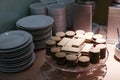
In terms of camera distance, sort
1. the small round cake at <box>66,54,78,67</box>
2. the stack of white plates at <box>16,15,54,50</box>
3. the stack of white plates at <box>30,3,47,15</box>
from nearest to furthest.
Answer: the small round cake at <box>66,54,78,67</box>, the stack of white plates at <box>16,15,54,50</box>, the stack of white plates at <box>30,3,47,15</box>

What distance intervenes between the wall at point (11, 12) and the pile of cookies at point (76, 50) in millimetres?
240

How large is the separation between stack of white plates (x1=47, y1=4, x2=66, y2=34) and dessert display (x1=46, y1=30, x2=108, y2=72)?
7.1 inches

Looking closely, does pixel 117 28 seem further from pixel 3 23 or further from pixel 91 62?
pixel 3 23

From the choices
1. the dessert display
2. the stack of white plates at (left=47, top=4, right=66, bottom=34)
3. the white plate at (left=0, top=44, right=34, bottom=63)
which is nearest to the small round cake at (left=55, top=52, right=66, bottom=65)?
the dessert display

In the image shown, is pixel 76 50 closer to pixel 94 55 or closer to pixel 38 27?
pixel 94 55

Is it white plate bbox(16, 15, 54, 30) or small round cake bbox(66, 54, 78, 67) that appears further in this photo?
white plate bbox(16, 15, 54, 30)

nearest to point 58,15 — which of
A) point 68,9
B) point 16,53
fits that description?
point 68,9

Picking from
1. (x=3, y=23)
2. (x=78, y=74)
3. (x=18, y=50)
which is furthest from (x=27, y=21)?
(x=78, y=74)

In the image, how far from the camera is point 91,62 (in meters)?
0.78

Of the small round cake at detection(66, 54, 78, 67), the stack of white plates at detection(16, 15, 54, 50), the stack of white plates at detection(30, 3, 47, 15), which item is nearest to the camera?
the small round cake at detection(66, 54, 78, 67)

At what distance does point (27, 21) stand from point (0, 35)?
15cm

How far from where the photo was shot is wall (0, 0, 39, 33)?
37.7 inches

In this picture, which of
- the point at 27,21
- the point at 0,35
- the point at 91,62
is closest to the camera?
the point at 91,62

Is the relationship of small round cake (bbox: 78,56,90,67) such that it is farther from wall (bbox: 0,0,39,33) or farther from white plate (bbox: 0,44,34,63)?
wall (bbox: 0,0,39,33)
